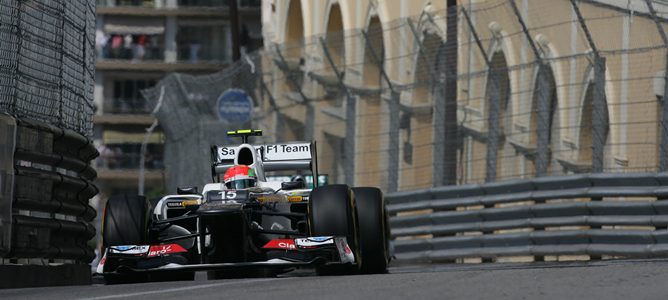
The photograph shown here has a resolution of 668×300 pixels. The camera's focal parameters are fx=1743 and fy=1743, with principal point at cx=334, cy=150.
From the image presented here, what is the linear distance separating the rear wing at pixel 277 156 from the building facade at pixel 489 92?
3.73 metres

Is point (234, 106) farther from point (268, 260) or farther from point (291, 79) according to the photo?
point (268, 260)

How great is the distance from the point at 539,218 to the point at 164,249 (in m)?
7.09

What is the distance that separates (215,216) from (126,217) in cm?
127

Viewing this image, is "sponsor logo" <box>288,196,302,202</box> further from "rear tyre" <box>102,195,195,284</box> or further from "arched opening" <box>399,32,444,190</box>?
A: "arched opening" <box>399,32,444,190</box>

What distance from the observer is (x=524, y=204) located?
1969cm

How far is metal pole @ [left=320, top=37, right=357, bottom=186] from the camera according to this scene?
23.1 meters

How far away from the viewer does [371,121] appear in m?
22.8

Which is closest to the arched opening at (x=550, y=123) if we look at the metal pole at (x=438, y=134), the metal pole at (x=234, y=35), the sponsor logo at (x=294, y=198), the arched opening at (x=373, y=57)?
the metal pole at (x=438, y=134)

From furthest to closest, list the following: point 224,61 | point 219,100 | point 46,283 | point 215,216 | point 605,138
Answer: point 224,61 < point 219,100 < point 605,138 < point 46,283 < point 215,216

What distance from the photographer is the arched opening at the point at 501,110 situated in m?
19.9

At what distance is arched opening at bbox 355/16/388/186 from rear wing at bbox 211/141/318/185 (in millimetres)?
6723

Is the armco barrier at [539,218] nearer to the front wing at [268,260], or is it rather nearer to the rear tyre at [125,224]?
the front wing at [268,260]

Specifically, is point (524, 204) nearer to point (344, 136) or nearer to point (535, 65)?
point (535, 65)

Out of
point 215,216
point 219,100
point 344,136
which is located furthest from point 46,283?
point 219,100
